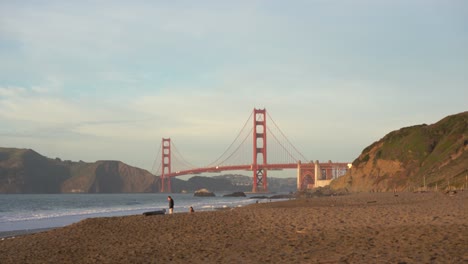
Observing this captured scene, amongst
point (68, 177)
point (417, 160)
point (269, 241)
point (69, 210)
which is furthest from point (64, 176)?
point (269, 241)

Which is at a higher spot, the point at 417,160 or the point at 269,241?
the point at 417,160

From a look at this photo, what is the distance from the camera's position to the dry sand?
31.3 feet

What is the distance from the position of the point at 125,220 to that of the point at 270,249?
35.9 feet

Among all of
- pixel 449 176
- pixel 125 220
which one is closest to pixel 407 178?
pixel 449 176

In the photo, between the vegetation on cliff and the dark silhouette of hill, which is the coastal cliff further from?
the vegetation on cliff

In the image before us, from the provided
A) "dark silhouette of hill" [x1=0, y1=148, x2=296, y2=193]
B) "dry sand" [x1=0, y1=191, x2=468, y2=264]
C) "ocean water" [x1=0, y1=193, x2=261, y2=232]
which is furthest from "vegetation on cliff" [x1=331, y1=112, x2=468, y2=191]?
"dark silhouette of hill" [x1=0, y1=148, x2=296, y2=193]

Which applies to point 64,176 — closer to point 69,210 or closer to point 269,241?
point 69,210

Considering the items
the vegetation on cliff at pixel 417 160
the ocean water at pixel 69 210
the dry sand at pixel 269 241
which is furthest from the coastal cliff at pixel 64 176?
the dry sand at pixel 269 241

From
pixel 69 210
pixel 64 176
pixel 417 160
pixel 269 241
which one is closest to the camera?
pixel 269 241

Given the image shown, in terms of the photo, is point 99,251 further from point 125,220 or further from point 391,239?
point 125,220

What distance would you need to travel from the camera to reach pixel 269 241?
38.8 feet

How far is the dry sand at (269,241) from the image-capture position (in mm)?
9547

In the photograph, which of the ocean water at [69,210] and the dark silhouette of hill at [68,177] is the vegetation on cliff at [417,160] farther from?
the dark silhouette of hill at [68,177]

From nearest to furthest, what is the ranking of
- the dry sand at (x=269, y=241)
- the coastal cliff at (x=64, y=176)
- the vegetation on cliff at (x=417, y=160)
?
the dry sand at (x=269, y=241), the vegetation on cliff at (x=417, y=160), the coastal cliff at (x=64, y=176)
